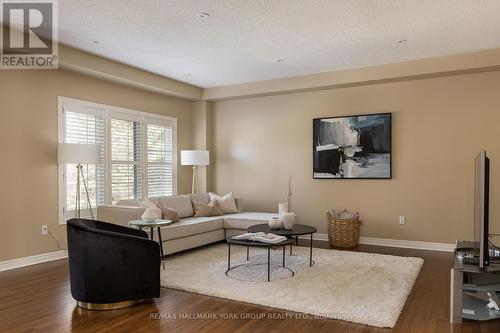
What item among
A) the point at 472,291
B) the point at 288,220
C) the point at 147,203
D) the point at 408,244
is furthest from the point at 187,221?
the point at 472,291

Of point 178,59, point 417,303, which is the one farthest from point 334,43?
point 417,303

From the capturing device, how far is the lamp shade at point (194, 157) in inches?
263

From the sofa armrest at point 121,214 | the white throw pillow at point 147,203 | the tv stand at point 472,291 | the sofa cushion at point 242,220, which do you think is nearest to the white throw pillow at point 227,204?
the sofa cushion at point 242,220

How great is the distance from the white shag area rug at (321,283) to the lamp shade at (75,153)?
169 cm

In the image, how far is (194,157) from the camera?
6684mm

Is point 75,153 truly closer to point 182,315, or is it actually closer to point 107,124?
point 107,124

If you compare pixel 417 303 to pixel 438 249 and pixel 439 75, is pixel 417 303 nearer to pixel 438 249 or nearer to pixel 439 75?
pixel 438 249

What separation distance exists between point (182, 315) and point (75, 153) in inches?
110

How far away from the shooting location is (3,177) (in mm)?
4539

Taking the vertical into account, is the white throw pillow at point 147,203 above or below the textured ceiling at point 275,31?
below

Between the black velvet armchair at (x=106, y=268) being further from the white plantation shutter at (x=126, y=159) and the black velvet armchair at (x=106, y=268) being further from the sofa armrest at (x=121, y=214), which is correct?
the white plantation shutter at (x=126, y=159)

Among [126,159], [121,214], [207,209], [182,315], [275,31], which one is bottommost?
[182,315]

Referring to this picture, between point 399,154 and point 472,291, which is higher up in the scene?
point 399,154

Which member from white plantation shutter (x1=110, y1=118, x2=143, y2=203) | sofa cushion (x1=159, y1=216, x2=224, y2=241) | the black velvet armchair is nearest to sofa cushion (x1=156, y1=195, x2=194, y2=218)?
sofa cushion (x1=159, y1=216, x2=224, y2=241)
